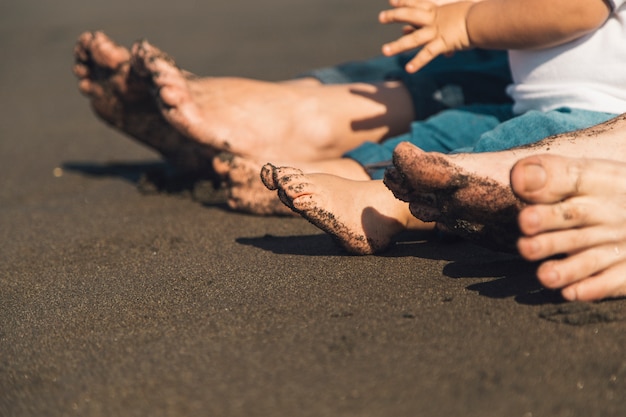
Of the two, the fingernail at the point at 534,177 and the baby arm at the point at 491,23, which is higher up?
the baby arm at the point at 491,23

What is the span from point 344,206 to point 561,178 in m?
0.48

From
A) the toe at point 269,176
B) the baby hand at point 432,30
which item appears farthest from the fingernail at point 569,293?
the baby hand at point 432,30

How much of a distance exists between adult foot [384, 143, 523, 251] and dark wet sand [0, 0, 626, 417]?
97mm

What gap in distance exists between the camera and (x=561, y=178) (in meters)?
1.21

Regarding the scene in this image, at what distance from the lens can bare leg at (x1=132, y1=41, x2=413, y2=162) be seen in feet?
6.80

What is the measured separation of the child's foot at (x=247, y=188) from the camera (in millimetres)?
1986

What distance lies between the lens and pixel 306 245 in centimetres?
173

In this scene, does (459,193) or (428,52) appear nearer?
(459,193)

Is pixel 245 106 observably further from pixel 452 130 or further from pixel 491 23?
pixel 491 23

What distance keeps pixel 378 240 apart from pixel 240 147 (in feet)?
2.09

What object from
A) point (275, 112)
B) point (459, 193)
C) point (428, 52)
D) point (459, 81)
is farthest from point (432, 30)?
point (459, 193)

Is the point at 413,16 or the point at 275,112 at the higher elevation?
the point at 413,16

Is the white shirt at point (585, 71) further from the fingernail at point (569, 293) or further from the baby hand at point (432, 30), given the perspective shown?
the fingernail at point (569, 293)

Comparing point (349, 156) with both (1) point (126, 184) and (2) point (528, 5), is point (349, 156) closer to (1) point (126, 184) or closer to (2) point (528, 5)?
(2) point (528, 5)
